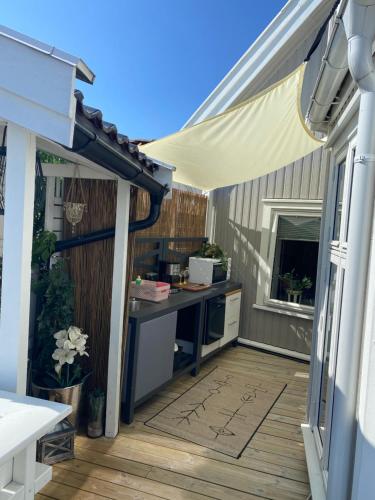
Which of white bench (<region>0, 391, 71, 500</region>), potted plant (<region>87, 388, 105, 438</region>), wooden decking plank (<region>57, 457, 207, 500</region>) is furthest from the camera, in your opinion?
potted plant (<region>87, 388, 105, 438</region>)

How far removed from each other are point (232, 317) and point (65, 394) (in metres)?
3.11

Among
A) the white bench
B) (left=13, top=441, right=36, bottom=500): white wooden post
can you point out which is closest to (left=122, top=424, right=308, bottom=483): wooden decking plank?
the white bench

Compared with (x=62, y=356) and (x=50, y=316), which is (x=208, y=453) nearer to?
(x=62, y=356)

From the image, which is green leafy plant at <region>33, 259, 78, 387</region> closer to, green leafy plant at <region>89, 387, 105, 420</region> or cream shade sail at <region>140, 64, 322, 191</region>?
green leafy plant at <region>89, 387, 105, 420</region>

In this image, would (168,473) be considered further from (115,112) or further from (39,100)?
(115,112)

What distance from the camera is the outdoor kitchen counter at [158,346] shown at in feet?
11.0

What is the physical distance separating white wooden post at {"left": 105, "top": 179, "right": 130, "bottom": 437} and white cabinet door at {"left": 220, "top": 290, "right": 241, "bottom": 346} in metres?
2.38

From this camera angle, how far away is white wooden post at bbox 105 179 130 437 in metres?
3.11

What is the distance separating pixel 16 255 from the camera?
5.78ft

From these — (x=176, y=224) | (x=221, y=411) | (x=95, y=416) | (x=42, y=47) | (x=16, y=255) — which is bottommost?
(x=221, y=411)

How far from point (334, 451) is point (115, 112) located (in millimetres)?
14288

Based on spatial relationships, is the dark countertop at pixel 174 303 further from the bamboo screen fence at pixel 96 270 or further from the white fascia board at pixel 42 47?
the white fascia board at pixel 42 47

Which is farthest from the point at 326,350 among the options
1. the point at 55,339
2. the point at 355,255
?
the point at 55,339

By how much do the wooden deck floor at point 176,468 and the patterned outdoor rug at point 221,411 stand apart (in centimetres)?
10
